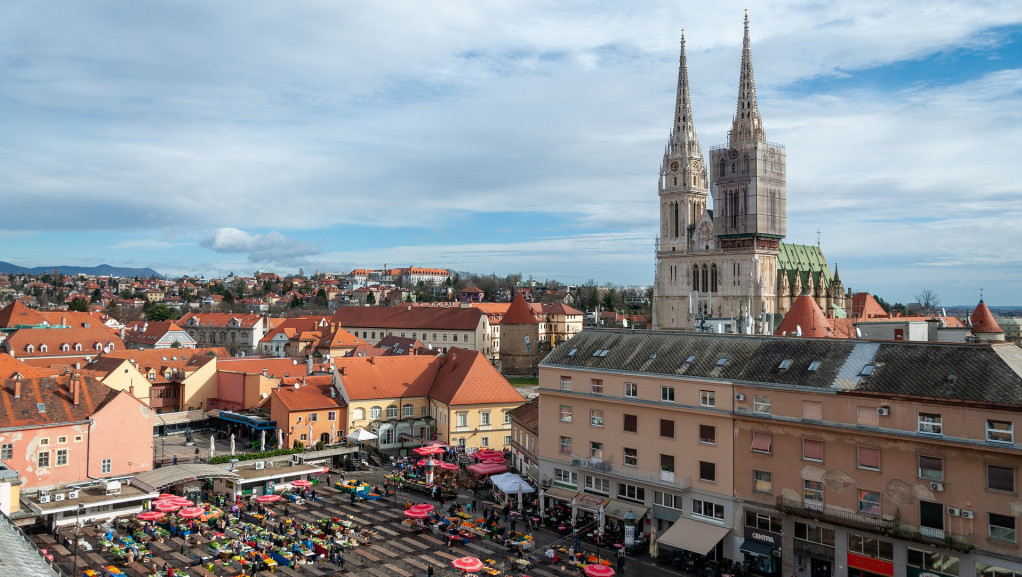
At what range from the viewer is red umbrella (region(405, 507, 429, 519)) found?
34188 millimetres

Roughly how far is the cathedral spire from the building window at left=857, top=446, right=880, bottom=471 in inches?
3256

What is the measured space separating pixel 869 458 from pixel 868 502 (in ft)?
5.23

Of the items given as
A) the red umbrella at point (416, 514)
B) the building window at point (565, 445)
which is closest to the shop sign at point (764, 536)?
the building window at point (565, 445)

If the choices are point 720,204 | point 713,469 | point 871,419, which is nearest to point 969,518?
point 871,419

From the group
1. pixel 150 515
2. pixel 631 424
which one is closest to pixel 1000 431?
pixel 631 424

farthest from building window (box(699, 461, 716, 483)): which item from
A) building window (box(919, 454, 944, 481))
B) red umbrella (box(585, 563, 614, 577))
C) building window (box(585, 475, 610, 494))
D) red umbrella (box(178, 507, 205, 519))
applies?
red umbrella (box(178, 507, 205, 519))

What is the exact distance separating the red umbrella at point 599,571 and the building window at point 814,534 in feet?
25.0

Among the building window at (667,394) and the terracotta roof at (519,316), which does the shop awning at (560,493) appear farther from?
the terracotta roof at (519,316)

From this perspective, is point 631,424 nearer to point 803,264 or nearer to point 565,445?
point 565,445

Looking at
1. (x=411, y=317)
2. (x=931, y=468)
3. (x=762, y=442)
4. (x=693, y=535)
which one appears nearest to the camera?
(x=931, y=468)

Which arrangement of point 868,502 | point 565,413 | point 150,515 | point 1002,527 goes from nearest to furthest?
point 1002,527, point 868,502, point 150,515, point 565,413

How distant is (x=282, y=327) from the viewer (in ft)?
338

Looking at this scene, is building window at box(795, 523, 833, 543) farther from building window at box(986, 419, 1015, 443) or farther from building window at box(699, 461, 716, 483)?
building window at box(986, 419, 1015, 443)

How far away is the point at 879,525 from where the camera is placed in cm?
2612
